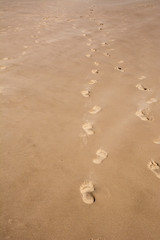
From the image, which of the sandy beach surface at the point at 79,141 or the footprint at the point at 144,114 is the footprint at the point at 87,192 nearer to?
the sandy beach surface at the point at 79,141

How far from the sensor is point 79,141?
211 cm

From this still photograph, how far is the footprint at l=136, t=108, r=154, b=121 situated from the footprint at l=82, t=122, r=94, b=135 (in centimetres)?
55

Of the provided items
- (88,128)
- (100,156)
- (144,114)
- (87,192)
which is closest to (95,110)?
(88,128)

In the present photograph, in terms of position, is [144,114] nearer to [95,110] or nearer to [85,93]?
[95,110]

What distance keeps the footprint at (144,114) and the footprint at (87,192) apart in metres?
1.07

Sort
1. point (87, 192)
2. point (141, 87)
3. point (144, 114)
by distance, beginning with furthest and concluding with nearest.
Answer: point (141, 87) < point (144, 114) < point (87, 192)

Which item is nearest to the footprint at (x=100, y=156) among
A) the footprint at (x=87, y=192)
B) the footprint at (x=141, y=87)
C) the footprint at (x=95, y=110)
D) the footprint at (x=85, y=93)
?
the footprint at (x=87, y=192)

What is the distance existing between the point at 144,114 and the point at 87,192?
123cm

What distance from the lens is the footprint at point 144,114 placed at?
8.17 ft

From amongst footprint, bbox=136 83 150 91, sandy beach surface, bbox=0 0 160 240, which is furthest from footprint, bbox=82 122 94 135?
footprint, bbox=136 83 150 91

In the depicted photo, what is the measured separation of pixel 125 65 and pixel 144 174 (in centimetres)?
245

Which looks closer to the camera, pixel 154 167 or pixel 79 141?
pixel 154 167

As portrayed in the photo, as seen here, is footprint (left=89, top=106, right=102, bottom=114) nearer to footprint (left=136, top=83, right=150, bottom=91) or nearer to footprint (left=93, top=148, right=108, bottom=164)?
footprint (left=93, top=148, right=108, bottom=164)

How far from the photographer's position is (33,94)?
→ 2814 mm
